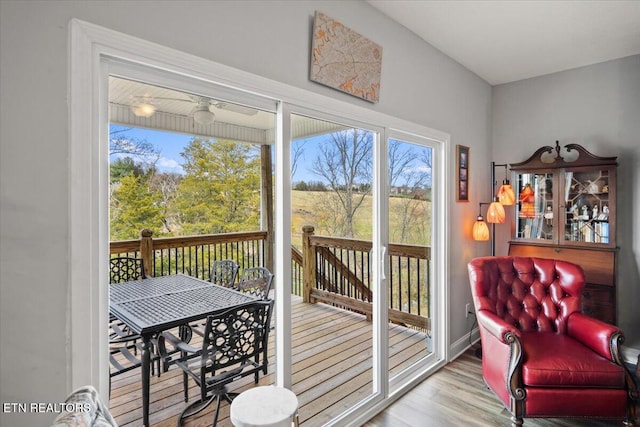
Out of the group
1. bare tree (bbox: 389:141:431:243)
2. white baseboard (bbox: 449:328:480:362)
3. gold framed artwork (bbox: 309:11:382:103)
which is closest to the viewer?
gold framed artwork (bbox: 309:11:382:103)

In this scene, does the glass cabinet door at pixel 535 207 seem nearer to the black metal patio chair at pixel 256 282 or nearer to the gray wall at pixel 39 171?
the black metal patio chair at pixel 256 282

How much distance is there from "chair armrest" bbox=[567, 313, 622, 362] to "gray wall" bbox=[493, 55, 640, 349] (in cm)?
126

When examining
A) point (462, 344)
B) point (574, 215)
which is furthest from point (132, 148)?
point (574, 215)

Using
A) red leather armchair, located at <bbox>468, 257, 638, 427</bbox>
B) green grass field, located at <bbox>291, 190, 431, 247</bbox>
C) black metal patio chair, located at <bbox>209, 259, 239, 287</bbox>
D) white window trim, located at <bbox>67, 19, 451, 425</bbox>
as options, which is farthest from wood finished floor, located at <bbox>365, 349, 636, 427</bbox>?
white window trim, located at <bbox>67, 19, 451, 425</bbox>

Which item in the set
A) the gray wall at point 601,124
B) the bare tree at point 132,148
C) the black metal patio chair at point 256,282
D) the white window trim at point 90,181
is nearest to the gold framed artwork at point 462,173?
the gray wall at point 601,124

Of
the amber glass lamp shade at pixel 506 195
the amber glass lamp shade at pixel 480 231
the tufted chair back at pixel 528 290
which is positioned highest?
the amber glass lamp shade at pixel 506 195

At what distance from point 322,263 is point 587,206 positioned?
274 cm

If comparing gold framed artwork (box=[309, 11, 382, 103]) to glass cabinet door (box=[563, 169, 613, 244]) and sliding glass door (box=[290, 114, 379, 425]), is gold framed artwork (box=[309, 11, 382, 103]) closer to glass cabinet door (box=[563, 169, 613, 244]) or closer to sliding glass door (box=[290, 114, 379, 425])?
sliding glass door (box=[290, 114, 379, 425])

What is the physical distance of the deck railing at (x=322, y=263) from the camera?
1550mm

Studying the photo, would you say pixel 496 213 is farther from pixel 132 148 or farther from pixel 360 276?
pixel 132 148

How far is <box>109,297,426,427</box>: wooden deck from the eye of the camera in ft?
5.04

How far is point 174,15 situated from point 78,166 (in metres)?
0.73

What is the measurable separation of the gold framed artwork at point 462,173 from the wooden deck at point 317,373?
1.46 meters

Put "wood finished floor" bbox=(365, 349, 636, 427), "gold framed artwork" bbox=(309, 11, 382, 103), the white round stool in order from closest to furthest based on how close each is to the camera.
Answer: the white round stool
"gold framed artwork" bbox=(309, 11, 382, 103)
"wood finished floor" bbox=(365, 349, 636, 427)
